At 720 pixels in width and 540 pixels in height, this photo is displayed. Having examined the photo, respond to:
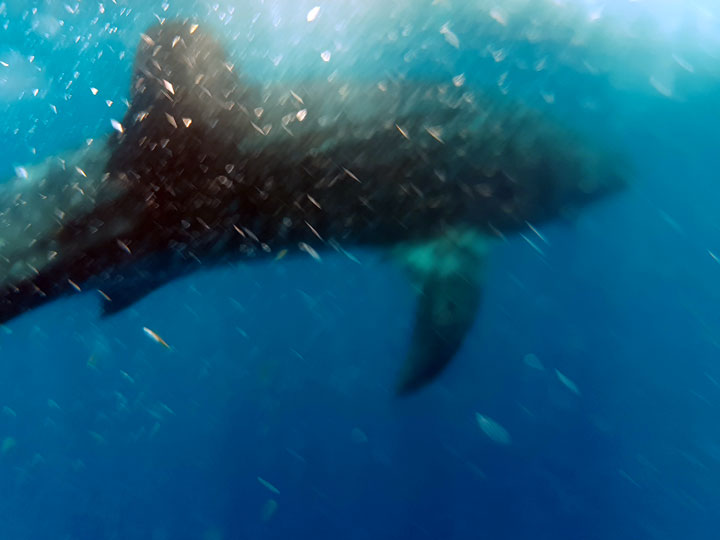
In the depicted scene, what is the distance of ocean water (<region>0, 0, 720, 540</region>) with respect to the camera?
10.9ft

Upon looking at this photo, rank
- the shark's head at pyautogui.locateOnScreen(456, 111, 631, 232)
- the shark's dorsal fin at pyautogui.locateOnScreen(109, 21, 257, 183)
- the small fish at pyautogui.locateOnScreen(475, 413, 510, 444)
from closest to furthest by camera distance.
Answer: the small fish at pyautogui.locateOnScreen(475, 413, 510, 444) < the shark's dorsal fin at pyautogui.locateOnScreen(109, 21, 257, 183) < the shark's head at pyautogui.locateOnScreen(456, 111, 631, 232)

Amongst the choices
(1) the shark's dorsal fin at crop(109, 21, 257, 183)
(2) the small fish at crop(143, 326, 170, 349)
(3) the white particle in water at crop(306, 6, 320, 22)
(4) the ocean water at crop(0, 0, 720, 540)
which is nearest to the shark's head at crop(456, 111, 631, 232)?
(4) the ocean water at crop(0, 0, 720, 540)

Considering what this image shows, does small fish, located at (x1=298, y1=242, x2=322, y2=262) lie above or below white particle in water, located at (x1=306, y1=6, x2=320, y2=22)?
below

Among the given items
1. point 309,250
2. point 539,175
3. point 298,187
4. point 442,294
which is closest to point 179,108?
point 298,187

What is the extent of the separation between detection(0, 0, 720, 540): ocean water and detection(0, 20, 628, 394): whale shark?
0.18 metres

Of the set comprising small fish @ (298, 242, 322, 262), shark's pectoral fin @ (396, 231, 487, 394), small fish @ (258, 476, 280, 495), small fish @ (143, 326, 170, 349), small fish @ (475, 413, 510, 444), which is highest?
shark's pectoral fin @ (396, 231, 487, 394)

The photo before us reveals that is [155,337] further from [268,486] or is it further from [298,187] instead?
[298,187]

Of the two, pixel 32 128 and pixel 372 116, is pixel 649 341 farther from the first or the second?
pixel 32 128

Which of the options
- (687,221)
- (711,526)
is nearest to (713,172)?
(687,221)

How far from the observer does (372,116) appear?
3205 mm

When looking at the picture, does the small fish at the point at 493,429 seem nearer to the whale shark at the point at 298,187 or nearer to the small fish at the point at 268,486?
the whale shark at the point at 298,187

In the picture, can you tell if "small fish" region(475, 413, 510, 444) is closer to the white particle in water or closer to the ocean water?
the ocean water

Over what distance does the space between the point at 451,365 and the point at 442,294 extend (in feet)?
1.48

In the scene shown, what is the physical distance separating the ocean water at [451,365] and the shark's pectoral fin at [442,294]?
0.14 metres
